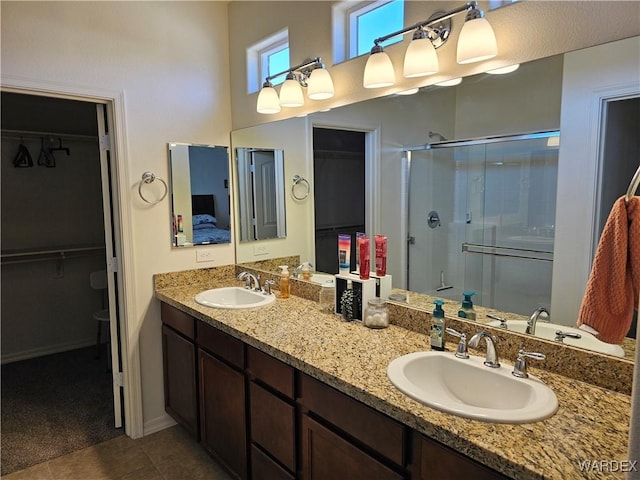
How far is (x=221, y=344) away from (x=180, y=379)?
66cm

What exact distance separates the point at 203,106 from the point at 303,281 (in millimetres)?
1367

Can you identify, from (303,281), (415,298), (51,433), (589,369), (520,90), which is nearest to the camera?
(589,369)

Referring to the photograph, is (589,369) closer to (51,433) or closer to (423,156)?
(423,156)

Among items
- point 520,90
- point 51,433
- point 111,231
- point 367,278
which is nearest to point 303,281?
point 367,278

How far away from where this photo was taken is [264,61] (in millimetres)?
2850

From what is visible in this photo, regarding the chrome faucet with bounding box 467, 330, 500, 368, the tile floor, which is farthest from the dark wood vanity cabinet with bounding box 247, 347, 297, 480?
the chrome faucet with bounding box 467, 330, 500, 368

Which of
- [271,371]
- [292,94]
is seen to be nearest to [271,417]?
[271,371]

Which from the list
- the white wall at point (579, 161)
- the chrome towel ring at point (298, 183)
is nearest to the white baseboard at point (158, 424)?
the chrome towel ring at point (298, 183)

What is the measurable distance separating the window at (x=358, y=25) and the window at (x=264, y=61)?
55cm

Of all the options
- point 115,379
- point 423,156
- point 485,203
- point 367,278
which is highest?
point 423,156

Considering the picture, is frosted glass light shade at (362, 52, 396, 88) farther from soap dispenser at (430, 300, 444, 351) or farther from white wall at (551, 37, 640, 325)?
soap dispenser at (430, 300, 444, 351)

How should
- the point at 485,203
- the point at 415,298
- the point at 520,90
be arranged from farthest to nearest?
the point at 415,298 → the point at 485,203 → the point at 520,90

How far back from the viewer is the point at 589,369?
1406mm

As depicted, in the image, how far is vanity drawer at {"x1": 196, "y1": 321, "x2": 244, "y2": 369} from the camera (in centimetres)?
205
